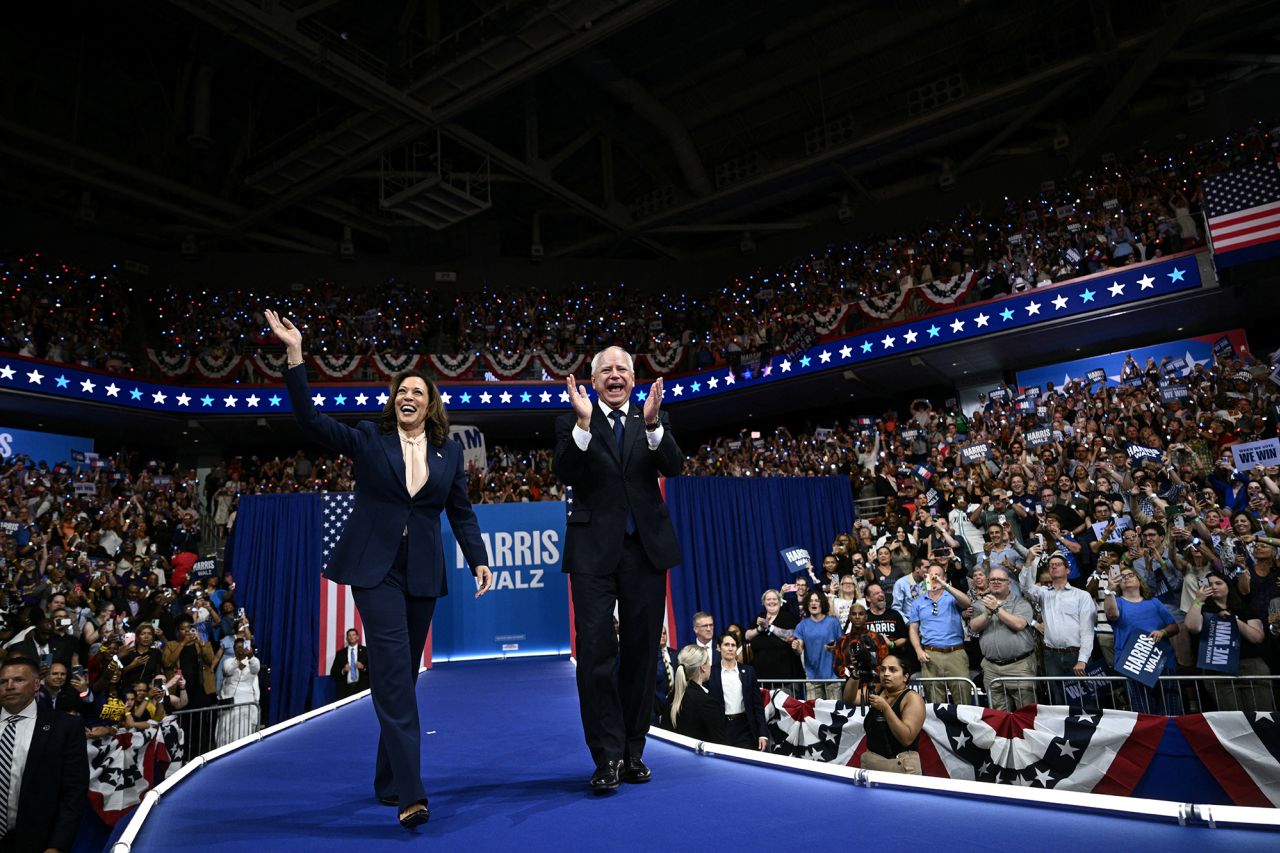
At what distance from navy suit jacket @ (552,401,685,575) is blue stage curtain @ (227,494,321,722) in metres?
10.9

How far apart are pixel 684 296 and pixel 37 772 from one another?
2166 centimetres

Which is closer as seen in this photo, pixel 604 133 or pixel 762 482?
pixel 762 482

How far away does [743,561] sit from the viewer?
1347 centimetres

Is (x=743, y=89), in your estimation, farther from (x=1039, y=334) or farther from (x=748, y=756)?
(x=748, y=756)

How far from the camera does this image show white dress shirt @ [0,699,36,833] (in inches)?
130

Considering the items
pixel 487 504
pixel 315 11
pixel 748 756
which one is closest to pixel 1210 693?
pixel 748 756

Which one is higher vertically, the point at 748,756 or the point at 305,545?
the point at 305,545

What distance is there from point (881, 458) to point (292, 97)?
15.7 m

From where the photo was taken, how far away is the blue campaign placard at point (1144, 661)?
610 centimetres

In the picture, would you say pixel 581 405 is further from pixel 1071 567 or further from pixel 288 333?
pixel 1071 567

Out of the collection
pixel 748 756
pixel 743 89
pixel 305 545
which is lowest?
pixel 748 756

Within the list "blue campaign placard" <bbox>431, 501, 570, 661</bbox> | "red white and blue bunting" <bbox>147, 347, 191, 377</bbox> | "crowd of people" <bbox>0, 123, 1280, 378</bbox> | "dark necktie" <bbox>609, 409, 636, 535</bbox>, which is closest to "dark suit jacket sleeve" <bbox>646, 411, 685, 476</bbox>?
"dark necktie" <bbox>609, 409, 636, 535</bbox>

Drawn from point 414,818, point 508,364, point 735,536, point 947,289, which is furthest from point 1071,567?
point 508,364

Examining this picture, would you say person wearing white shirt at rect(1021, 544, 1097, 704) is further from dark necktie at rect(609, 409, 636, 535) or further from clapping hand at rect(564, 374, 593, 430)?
clapping hand at rect(564, 374, 593, 430)
